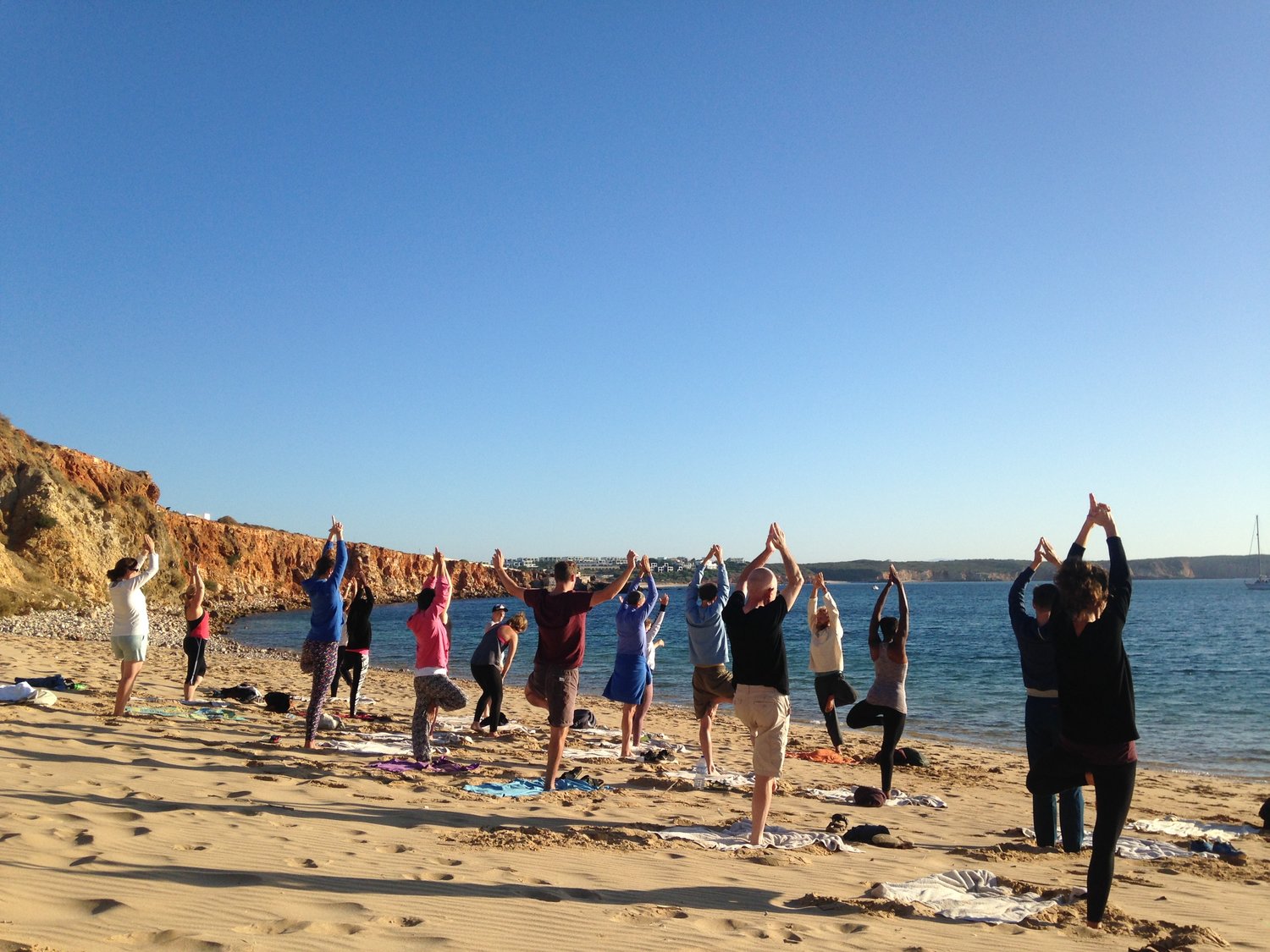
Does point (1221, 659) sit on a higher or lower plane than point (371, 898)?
lower

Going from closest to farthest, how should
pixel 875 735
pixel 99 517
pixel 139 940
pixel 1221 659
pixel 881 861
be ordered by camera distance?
pixel 139 940, pixel 881 861, pixel 875 735, pixel 1221 659, pixel 99 517

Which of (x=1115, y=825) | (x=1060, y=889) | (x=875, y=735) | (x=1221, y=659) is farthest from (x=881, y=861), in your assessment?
(x=1221, y=659)

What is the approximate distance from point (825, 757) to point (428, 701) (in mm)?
5274

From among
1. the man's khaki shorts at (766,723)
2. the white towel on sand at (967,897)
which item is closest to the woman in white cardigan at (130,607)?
the man's khaki shorts at (766,723)

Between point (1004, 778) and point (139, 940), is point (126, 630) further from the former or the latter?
point (1004, 778)

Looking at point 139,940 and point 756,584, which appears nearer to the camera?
point 139,940

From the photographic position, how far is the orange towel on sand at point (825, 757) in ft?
35.4

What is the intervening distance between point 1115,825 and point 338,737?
7832 mm

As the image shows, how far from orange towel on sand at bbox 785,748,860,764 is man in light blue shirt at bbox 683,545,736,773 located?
274cm

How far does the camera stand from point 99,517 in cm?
3997

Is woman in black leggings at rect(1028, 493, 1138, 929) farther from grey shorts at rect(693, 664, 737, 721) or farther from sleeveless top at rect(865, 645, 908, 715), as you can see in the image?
grey shorts at rect(693, 664, 737, 721)

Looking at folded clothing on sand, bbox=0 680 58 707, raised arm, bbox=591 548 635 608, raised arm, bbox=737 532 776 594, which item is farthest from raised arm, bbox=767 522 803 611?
folded clothing on sand, bbox=0 680 58 707

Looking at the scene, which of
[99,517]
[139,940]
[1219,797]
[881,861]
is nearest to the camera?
[139,940]

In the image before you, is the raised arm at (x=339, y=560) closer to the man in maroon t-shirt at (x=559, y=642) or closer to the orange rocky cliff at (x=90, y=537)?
the man in maroon t-shirt at (x=559, y=642)
